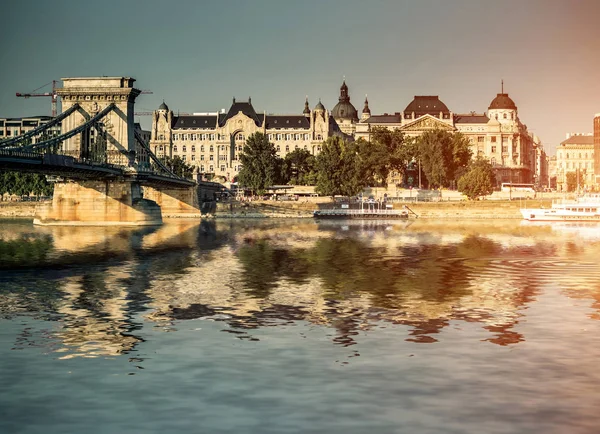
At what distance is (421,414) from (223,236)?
76.8 meters

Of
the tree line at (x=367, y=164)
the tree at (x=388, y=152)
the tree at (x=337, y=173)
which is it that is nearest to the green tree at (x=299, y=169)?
the tree line at (x=367, y=164)

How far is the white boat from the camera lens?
14188 cm

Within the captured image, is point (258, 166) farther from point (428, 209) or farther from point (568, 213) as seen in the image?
point (568, 213)

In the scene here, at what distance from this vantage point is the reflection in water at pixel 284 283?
107 ft

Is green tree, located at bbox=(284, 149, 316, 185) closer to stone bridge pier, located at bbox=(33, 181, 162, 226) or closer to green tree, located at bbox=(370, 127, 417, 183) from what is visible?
green tree, located at bbox=(370, 127, 417, 183)

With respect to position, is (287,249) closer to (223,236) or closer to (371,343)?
(223,236)

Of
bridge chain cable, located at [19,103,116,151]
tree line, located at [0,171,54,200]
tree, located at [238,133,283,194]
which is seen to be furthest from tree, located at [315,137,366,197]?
bridge chain cable, located at [19,103,116,151]

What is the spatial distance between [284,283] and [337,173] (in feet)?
407

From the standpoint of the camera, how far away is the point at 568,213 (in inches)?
5640

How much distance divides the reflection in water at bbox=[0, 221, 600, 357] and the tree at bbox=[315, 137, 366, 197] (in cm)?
8252

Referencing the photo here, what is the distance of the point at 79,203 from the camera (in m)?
116

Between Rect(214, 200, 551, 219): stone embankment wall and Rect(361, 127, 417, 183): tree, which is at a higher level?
Rect(361, 127, 417, 183): tree

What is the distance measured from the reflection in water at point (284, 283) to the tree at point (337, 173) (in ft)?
271

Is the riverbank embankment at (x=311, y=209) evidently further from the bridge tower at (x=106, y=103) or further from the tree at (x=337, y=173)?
the bridge tower at (x=106, y=103)
